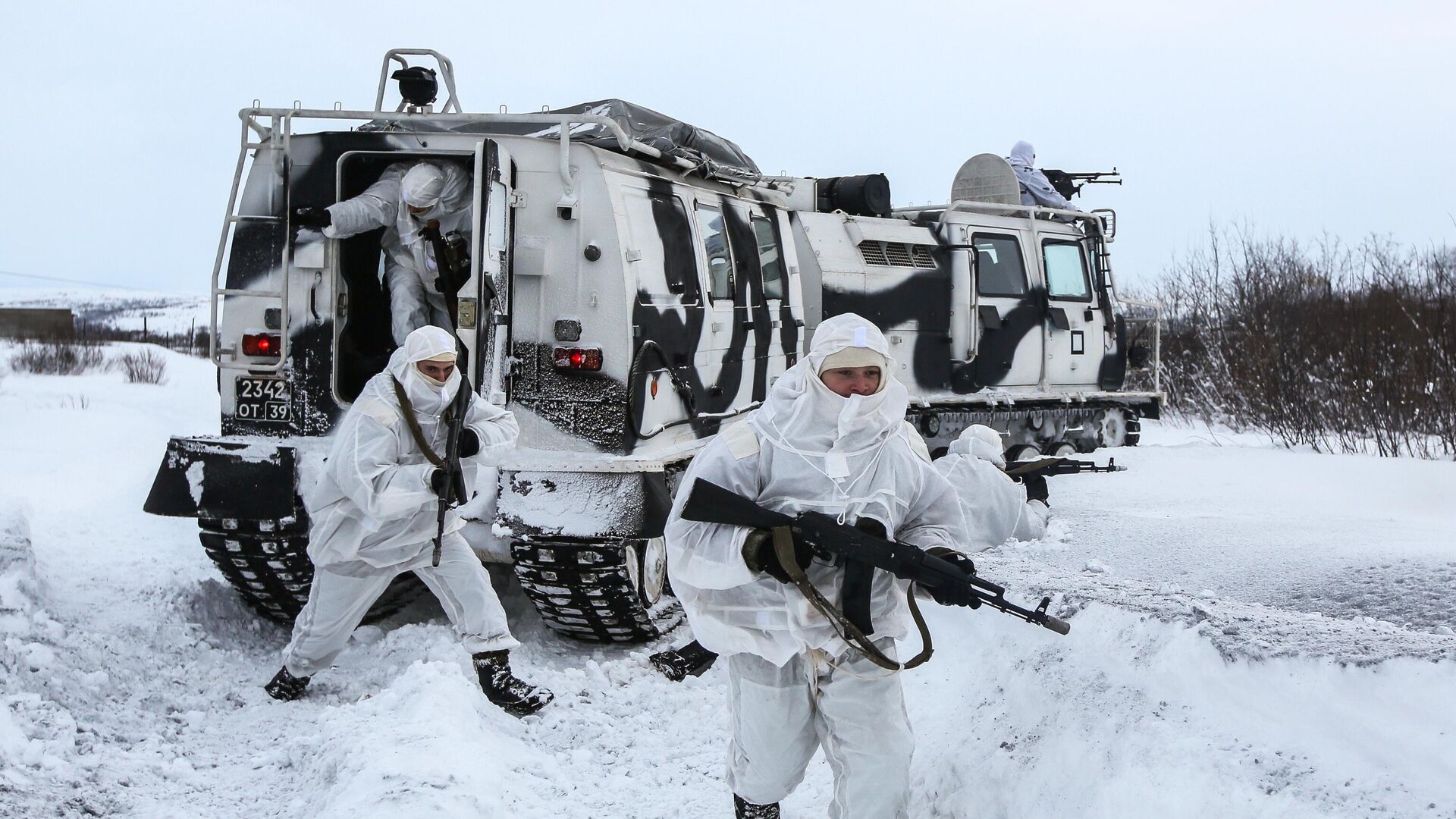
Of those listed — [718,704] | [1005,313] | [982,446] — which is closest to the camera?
[982,446]

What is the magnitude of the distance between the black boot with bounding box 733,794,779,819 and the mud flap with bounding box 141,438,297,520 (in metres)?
3.00

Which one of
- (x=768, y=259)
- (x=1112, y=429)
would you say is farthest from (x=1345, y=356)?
(x=768, y=259)

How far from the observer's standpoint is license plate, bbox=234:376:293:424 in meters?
6.07

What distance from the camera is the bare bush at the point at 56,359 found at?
85.2ft

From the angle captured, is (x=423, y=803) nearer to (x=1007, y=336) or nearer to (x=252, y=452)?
(x=252, y=452)

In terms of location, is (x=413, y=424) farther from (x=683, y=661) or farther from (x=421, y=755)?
(x=683, y=661)

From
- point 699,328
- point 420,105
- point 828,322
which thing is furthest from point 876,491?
point 420,105

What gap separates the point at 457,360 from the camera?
5496mm

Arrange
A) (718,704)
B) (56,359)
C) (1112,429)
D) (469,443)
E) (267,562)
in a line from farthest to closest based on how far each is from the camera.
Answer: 1. (56,359)
2. (1112,429)
3. (267,562)
4. (718,704)
5. (469,443)

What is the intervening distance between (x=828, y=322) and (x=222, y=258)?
3.54m

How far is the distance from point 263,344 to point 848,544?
3.75 m

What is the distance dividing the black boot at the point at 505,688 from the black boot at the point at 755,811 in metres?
1.71

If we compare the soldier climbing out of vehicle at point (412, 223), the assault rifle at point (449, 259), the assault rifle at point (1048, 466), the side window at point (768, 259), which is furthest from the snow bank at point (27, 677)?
the side window at point (768, 259)

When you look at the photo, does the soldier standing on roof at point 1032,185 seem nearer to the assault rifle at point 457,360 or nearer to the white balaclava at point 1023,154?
the white balaclava at point 1023,154
